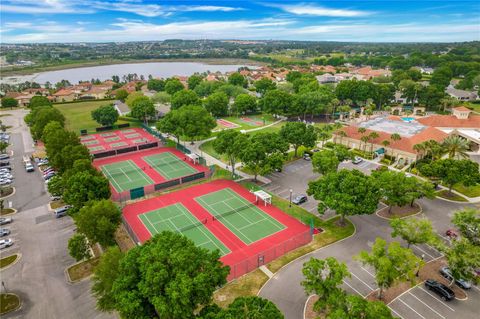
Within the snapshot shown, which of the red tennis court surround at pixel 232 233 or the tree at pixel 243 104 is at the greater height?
the tree at pixel 243 104

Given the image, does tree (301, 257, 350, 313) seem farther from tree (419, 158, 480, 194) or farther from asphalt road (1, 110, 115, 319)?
tree (419, 158, 480, 194)

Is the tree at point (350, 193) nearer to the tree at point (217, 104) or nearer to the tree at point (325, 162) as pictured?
the tree at point (325, 162)

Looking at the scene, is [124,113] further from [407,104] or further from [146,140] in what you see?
[407,104]

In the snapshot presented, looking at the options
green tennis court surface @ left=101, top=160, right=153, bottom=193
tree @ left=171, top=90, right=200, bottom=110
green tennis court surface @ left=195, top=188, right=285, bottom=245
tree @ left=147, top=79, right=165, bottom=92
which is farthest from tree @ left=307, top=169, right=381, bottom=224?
tree @ left=147, top=79, right=165, bottom=92

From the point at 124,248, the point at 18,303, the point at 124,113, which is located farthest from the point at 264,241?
the point at 124,113

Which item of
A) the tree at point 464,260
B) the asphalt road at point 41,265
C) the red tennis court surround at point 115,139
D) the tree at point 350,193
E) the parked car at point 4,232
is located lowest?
the asphalt road at point 41,265

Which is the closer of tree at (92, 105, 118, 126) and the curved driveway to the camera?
the curved driveway

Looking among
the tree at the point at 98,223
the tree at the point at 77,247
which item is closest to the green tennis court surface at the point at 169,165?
the tree at the point at 98,223
